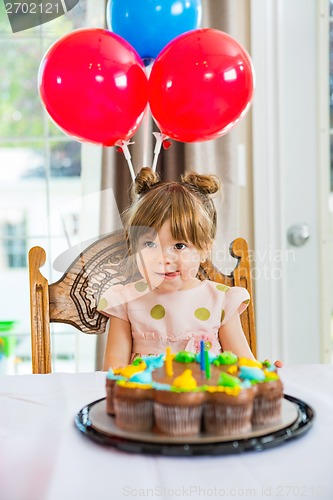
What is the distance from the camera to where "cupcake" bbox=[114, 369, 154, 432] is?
0.83 m

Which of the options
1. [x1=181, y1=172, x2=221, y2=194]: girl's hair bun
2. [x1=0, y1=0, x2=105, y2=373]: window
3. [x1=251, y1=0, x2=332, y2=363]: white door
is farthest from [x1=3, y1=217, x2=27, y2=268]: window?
[x1=181, y1=172, x2=221, y2=194]: girl's hair bun

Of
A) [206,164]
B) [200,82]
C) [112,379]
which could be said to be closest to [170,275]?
[200,82]

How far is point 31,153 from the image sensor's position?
8.55ft

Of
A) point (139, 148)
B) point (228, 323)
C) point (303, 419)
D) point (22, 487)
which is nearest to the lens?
point (22, 487)

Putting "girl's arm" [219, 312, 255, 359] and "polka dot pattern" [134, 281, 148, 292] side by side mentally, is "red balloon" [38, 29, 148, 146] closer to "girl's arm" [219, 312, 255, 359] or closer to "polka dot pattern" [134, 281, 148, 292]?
"polka dot pattern" [134, 281, 148, 292]

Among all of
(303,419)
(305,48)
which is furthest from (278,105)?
(303,419)

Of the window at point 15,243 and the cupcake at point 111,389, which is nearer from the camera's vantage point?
the cupcake at point 111,389

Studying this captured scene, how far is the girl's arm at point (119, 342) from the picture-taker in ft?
5.04

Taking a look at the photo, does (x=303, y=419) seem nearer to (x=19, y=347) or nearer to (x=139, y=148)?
(x=139, y=148)

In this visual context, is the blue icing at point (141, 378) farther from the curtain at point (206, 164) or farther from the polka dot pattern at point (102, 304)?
the curtain at point (206, 164)

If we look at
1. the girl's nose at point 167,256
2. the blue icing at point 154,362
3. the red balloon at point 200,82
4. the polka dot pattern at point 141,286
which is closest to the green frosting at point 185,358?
the blue icing at point 154,362

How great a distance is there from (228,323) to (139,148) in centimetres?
97

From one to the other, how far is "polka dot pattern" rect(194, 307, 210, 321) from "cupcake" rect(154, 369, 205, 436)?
0.74m

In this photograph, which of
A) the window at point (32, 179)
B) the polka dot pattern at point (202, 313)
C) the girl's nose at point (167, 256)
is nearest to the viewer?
the girl's nose at point (167, 256)
